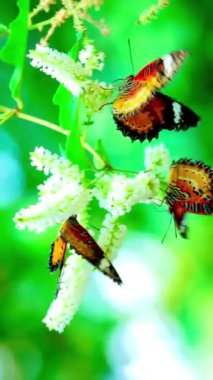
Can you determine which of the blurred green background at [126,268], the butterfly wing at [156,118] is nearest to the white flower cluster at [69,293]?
the butterfly wing at [156,118]

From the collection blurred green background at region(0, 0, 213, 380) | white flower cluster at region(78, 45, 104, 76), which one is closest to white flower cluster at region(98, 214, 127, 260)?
white flower cluster at region(78, 45, 104, 76)

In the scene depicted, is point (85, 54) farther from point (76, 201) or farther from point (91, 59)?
point (76, 201)

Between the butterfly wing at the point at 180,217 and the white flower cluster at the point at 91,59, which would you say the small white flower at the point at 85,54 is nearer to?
the white flower cluster at the point at 91,59

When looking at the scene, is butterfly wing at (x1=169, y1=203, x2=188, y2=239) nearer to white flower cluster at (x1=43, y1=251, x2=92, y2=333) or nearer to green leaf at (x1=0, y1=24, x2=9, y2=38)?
white flower cluster at (x1=43, y1=251, x2=92, y2=333)

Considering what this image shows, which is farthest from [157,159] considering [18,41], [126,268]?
[126,268]

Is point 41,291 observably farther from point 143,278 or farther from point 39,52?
point 39,52

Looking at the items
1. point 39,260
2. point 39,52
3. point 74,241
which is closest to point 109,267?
point 74,241
